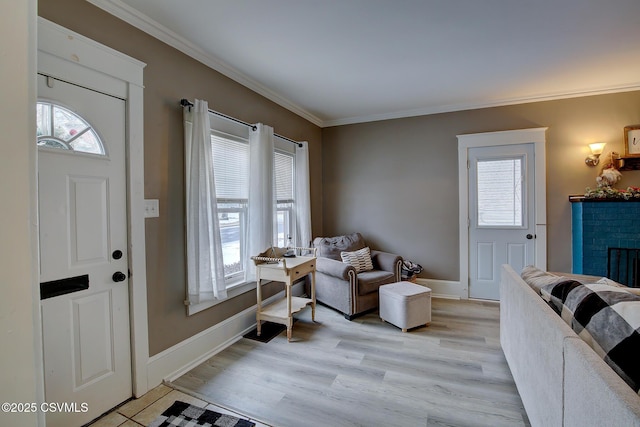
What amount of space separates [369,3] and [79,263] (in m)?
2.45

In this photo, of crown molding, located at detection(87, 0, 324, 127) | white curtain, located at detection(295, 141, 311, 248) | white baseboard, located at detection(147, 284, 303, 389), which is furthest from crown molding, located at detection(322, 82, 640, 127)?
white baseboard, located at detection(147, 284, 303, 389)

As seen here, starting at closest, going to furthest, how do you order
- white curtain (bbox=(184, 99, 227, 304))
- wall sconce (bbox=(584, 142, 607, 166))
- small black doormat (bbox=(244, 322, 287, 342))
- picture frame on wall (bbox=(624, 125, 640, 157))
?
1. white curtain (bbox=(184, 99, 227, 304))
2. small black doormat (bbox=(244, 322, 287, 342))
3. picture frame on wall (bbox=(624, 125, 640, 157))
4. wall sconce (bbox=(584, 142, 607, 166))

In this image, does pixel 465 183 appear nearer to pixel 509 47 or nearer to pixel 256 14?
pixel 509 47

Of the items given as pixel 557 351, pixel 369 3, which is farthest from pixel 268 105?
pixel 557 351

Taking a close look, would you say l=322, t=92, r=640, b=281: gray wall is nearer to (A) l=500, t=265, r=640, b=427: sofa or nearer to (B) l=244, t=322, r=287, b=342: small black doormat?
(B) l=244, t=322, r=287, b=342: small black doormat

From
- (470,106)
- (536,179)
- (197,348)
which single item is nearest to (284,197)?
(197,348)

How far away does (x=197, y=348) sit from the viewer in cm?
252

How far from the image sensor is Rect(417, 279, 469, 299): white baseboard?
409 centimetres

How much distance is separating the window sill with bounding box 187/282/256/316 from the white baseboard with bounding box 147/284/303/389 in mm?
210

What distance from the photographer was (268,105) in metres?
3.53

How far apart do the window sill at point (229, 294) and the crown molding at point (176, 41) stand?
2.07 m

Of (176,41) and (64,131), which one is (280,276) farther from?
(176,41)

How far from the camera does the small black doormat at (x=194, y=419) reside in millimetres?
1772

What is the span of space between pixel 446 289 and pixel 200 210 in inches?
135
